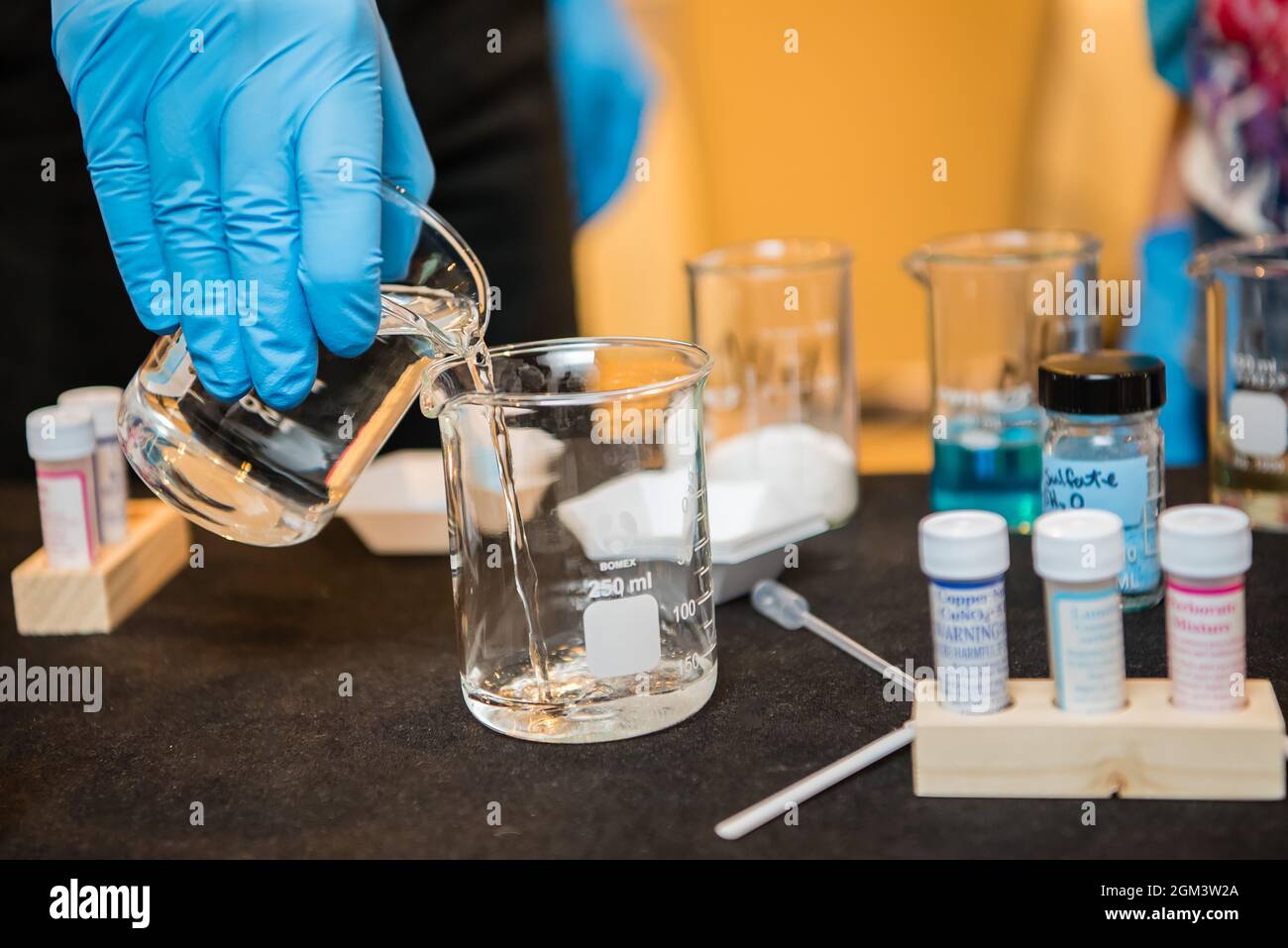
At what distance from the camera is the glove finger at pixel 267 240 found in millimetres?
1077

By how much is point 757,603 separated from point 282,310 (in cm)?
48

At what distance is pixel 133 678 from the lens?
119cm

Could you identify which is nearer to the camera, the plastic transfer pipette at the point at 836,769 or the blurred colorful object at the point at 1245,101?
the plastic transfer pipette at the point at 836,769

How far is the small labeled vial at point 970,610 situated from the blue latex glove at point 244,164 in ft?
1.55

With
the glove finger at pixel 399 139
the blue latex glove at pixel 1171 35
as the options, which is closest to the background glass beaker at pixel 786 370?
the glove finger at pixel 399 139

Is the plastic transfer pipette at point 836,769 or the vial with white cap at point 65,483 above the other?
the vial with white cap at point 65,483

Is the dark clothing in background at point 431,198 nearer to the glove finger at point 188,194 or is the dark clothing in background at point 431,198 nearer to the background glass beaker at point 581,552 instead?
the glove finger at point 188,194

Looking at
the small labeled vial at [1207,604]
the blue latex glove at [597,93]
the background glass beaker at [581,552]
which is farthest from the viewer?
the blue latex glove at [597,93]

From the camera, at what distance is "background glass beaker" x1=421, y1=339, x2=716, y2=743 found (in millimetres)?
954

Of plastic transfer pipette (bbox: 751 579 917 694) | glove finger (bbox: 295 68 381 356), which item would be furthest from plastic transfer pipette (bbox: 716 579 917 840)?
glove finger (bbox: 295 68 381 356)

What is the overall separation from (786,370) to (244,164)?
608 millimetres
